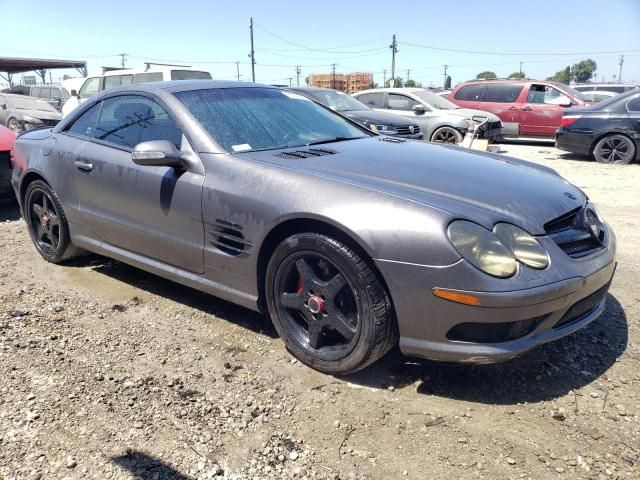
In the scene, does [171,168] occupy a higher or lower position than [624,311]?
higher

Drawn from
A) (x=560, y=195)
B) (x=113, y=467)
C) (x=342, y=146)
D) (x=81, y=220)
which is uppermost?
(x=342, y=146)

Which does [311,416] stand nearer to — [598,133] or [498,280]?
[498,280]

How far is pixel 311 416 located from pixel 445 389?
69cm

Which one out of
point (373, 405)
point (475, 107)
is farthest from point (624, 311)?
point (475, 107)

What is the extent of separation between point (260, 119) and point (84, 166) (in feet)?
4.47

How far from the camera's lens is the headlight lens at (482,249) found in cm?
231

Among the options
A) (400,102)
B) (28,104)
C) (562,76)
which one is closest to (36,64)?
(28,104)

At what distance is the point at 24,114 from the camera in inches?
557

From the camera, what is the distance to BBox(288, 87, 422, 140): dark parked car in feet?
30.6

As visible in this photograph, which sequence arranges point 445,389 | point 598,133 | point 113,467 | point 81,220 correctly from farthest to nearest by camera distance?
point 598,133 < point 81,220 < point 445,389 < point 113,467

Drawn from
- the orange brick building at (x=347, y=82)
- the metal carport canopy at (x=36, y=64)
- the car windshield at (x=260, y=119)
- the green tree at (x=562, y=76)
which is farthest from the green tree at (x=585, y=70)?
the car windshield at (x=260, y=119)

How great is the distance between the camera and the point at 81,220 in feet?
13.2

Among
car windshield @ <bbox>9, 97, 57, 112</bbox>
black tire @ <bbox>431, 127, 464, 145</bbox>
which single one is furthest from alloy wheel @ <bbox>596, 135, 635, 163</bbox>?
car windshield @ <bbox>9, 97, 57, 112</bbox>

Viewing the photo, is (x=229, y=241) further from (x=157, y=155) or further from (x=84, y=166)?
(x=84, y=166)
